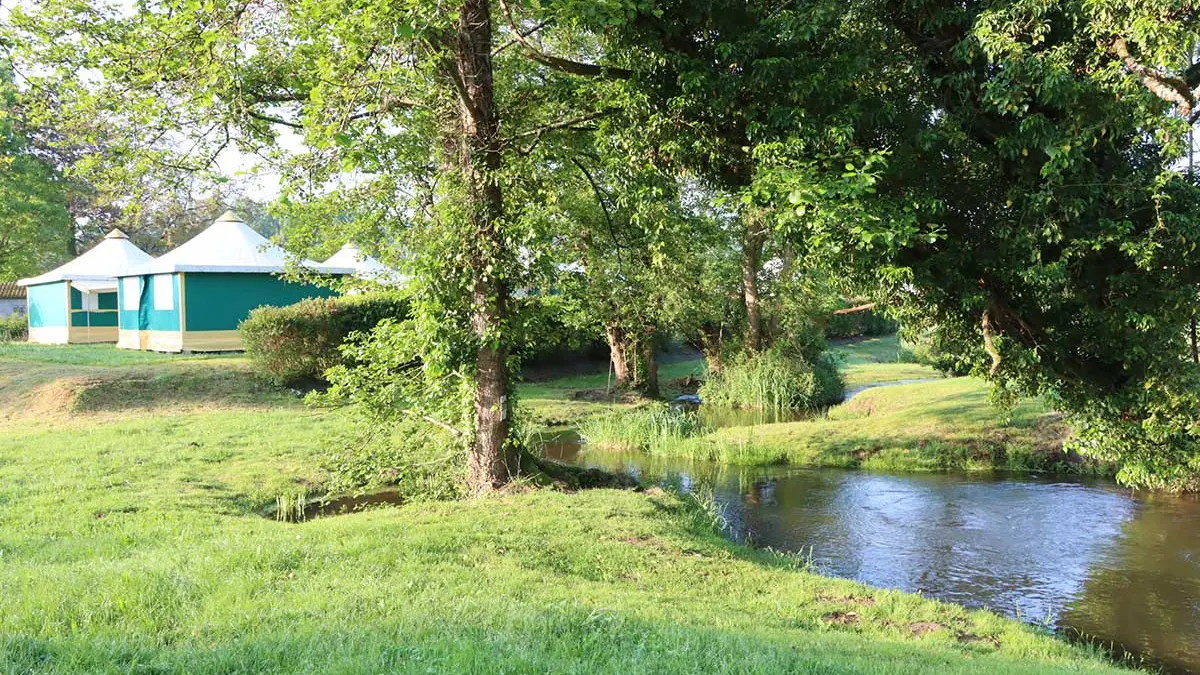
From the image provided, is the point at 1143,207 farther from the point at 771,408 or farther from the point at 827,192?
the point at 771,408

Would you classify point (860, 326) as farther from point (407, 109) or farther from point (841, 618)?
point (841, 618)

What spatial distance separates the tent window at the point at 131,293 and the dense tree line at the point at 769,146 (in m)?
18.1

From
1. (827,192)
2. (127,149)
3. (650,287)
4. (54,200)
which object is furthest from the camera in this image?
(54,200)

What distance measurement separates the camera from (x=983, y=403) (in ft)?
56.1

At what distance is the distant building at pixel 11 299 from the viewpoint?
1716 inches

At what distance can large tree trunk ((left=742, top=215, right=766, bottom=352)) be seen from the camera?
21.7m

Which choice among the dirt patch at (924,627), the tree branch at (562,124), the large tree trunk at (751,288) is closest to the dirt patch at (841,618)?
the dirt patch at (924,627)

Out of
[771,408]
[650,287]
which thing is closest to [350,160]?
[650,287]

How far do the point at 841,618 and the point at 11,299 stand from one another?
49.8 metres

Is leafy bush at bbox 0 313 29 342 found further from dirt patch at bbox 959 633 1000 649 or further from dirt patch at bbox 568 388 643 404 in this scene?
dirt patch at bbox 959 633 1000 649

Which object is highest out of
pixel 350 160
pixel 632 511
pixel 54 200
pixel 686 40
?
pixel 54 200

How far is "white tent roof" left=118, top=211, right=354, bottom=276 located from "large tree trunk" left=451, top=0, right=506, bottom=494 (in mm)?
14630

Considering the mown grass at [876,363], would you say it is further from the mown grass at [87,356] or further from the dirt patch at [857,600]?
the mown grass at [87,356]

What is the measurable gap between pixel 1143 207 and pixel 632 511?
582 cm
